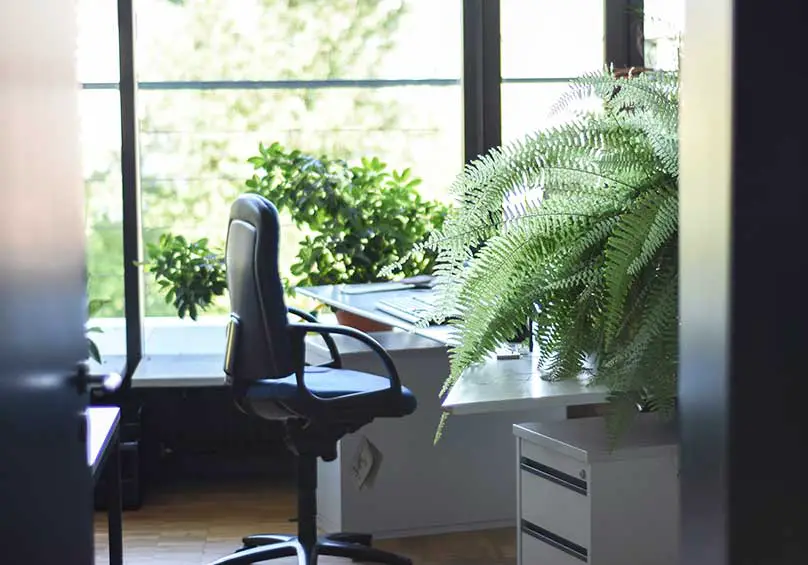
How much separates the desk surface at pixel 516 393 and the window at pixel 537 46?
2222 millimetres

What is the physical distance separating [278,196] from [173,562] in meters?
1.28

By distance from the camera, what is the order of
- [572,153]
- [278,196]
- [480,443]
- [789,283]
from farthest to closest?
1. [278,196]
2. [480,443]
3. [572,153]
4. [789,283]

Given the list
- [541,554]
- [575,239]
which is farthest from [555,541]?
[575,239]

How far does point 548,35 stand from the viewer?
4527mm

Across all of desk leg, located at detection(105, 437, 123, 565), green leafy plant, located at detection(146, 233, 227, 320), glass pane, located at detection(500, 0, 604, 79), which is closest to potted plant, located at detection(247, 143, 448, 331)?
green leafy plant, located at detection(146, 233, 227, 320)

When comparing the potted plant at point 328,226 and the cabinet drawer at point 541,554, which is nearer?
the cabinet drawer at point 541,554

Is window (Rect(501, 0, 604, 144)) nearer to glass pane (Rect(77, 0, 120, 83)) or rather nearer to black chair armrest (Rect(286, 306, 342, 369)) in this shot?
black chair armrest (Rect(286, 306, 342, 369))

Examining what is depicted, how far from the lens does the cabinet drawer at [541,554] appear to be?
2.41 m

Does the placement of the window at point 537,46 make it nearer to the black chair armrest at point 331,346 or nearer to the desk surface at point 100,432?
the black chair armrest at point 331,346

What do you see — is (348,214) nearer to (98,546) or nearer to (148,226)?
(148,226)

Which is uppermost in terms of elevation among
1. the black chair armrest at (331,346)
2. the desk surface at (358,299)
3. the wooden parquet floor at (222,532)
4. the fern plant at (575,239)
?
the fern plant at (575,239)

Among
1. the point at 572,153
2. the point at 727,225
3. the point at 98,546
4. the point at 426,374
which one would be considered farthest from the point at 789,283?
the point at 98,546

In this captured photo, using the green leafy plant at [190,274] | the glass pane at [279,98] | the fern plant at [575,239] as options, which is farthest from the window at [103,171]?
the fern plant at [575,239]

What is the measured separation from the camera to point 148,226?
176 inches
